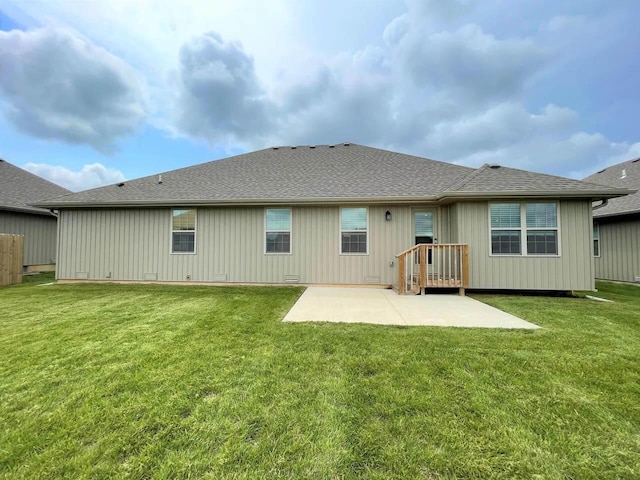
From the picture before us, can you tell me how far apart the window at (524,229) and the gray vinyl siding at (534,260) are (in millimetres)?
151

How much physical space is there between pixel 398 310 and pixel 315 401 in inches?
131

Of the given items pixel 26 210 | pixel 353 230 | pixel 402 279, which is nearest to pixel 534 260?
pixel 402 279

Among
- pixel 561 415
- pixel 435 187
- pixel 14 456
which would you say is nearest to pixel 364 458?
pixel 561 415

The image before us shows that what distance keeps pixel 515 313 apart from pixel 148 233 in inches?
383

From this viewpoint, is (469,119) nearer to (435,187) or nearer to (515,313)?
(435,187)

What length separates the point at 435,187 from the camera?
803 centimetres

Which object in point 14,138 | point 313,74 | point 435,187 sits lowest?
point 435,187

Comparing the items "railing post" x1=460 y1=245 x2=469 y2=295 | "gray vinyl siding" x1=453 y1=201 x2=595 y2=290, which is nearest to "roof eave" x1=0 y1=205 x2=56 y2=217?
"railing post" x1=460 y1=245 x2=469 y2=295

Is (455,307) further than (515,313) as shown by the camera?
Yes

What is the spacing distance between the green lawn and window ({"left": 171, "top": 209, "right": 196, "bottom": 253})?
4.48 meters

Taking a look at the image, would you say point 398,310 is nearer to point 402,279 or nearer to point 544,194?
point 402,279

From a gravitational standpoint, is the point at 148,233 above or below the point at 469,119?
below

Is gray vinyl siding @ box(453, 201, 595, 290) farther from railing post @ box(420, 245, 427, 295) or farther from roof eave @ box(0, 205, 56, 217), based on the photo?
roof eave @ box(0, 205, 56, 217)

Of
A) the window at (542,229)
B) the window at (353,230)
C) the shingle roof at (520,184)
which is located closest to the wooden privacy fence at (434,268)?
the window at (353,230)
